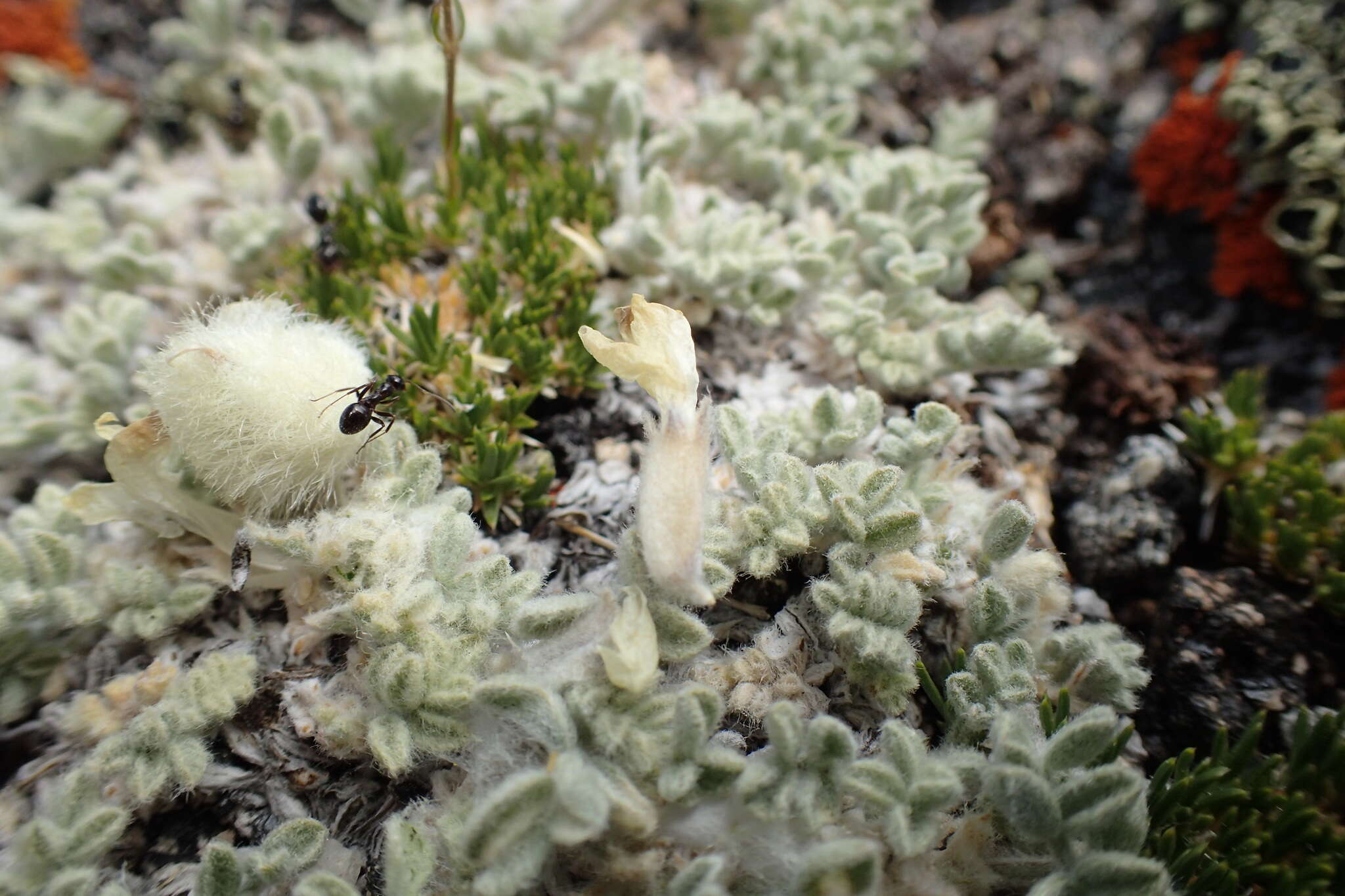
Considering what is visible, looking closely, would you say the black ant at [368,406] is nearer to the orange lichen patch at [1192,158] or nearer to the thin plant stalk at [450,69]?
the thin plant stalk at [450,69]

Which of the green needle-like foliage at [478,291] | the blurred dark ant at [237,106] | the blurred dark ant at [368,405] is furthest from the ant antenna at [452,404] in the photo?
the blurred dark ant at [237,106]

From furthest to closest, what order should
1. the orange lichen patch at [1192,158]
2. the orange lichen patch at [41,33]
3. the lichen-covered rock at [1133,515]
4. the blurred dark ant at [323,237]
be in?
the orange lichen patch at [41,33], the orange lichen patch at [1192,158], the blurred dark ant at [323,237], the lichen-covered rock at [1133,515]

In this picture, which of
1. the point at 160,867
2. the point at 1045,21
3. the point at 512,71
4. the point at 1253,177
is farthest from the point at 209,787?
the point at 1045,21

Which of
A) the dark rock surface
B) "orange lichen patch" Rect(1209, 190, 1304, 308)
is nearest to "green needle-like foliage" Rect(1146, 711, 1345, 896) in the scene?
the dark rock surface

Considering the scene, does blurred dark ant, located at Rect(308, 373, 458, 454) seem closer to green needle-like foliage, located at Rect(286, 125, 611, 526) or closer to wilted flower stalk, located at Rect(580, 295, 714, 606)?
green needle-like foliage, located at Rect(286, 125, 611, 526)

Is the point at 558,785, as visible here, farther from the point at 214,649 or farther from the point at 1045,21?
the point at 1045,21

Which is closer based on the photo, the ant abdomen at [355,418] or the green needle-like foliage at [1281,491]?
the ant abdomen at [355,418]

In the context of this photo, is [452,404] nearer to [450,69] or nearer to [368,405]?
[368,405]

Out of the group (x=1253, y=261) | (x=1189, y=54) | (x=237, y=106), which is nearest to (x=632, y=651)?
(x=1253, y=261)
